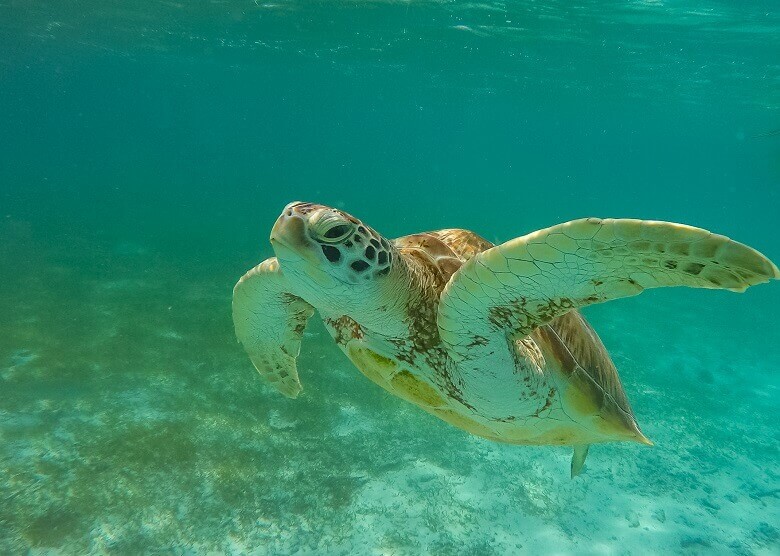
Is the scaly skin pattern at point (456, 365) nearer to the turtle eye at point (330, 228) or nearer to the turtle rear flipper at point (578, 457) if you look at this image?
the turtle eye at point (330, 228)

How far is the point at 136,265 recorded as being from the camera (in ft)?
34.6

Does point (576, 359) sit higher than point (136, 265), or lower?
higher

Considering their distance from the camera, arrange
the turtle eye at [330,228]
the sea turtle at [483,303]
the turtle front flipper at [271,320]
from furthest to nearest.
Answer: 1. the turtle front flipper at [271,320]
2. the turtle eye at [330,228]
3. the sea turtle at [483,303]

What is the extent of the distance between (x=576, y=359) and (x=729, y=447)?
5.55 metres

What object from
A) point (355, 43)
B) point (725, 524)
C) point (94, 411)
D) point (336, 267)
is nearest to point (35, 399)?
point (94, 411)

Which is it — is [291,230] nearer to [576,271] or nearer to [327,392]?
[576,271]

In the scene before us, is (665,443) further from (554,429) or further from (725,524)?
(554,429)

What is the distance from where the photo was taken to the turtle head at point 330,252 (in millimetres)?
1717

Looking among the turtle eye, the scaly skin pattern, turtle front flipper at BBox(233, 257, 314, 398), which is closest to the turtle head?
the turtle eye

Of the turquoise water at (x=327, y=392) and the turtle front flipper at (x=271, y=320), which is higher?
the turtle front flipper at (x=271, y=320)

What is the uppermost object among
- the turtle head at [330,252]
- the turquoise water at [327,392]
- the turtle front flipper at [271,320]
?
the turtle head at [330,252]

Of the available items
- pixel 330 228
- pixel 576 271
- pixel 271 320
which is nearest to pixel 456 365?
pixel 576 271

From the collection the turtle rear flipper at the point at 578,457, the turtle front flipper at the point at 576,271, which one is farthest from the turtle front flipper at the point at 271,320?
the turtle rear flipper at the point at 578,457

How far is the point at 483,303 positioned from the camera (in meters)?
1.89
